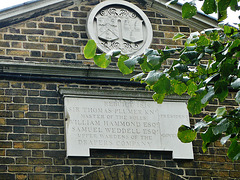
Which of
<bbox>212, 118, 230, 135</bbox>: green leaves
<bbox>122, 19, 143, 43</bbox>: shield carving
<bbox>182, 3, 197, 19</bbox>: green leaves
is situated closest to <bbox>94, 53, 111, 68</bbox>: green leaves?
<bbox>182, 3, 197, 19</bbox>: green leaves

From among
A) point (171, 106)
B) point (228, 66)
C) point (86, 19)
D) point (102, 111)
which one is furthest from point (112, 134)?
point (228, 66)

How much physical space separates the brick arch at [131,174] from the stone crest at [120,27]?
2014mm

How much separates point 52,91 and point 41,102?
0.87ft

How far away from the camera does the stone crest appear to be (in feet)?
34.4

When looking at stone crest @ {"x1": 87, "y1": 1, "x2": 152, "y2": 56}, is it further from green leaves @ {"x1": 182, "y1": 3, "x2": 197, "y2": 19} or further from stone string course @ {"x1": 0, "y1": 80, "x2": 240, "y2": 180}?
green leaves @ {"x1": 182, "y1": 3, "x2": 197, "y2": 19}

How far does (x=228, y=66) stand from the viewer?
5898 mm

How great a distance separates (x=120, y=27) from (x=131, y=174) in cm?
257

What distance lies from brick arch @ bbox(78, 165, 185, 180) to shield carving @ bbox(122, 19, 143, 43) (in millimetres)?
2237

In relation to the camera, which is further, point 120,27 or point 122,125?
point 120,27

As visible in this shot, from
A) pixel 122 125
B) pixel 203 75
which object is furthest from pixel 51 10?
pixel 203 75

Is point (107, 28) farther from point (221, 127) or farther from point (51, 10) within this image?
point (221, 127)

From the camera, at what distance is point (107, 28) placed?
1053 cm

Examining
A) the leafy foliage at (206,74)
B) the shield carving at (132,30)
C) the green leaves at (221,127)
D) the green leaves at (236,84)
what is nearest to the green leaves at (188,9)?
the leafy foliage at (206,74)

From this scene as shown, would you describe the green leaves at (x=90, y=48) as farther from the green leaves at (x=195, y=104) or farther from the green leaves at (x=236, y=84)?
the green leaves at (x=236, y=84)
